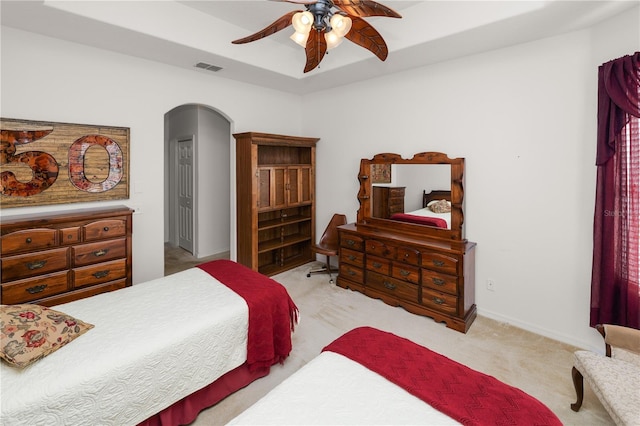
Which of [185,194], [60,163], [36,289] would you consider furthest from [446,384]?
[185,194]

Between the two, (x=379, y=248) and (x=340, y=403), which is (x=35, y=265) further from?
(x=379, y=248)

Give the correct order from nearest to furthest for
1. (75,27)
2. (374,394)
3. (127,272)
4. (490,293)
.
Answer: (374,394) → (75,27) → (127,272) → (490,293)

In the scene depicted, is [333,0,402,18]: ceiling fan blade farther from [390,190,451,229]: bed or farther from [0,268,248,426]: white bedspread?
[390,190,451,229]: bed

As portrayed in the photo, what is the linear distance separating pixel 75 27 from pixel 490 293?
4620mm

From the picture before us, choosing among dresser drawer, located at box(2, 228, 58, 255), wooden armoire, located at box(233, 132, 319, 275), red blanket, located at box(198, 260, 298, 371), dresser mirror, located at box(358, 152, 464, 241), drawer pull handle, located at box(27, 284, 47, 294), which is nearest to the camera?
red blanket, located at box(198, 260, 298, 371)

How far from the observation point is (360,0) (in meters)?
1.82

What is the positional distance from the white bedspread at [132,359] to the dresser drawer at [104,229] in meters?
0.80

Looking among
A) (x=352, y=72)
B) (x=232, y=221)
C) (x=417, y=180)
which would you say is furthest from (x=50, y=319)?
(x=352, y=72)

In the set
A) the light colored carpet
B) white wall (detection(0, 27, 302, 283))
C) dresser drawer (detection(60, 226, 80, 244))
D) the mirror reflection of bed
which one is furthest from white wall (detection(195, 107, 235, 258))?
the mirror reflection of bed

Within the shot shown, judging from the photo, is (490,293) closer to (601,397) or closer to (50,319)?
(601,397)

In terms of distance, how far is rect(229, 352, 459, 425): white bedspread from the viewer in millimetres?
1229

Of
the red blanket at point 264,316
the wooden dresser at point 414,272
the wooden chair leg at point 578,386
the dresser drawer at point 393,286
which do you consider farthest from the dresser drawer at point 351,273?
the wooden chair leg at point 578,386

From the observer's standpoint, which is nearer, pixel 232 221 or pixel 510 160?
pixel 510 160

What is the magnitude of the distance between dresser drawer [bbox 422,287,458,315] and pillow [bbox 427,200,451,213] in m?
0.90
